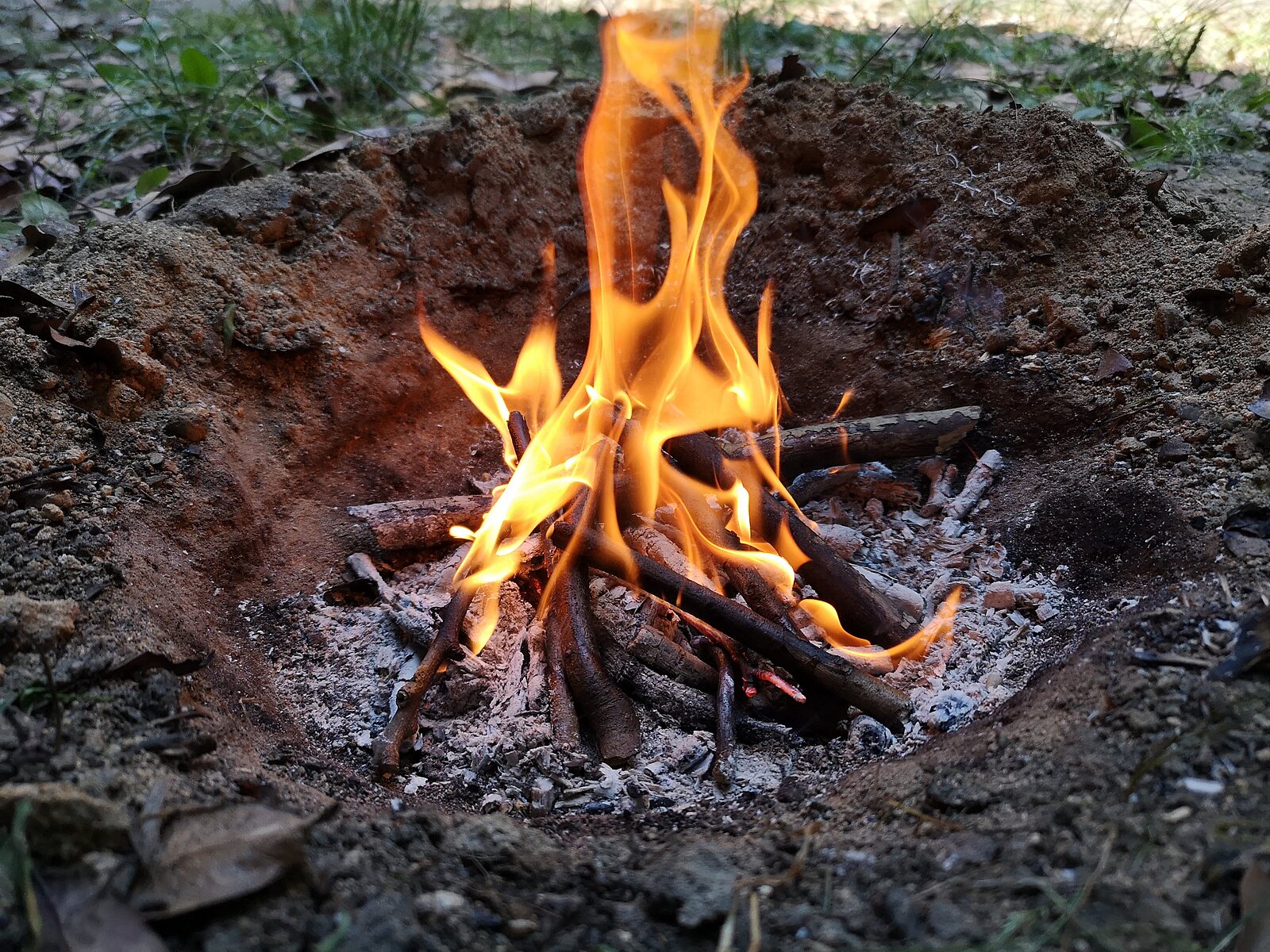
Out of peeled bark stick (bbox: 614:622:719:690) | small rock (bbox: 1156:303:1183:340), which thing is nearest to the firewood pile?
peeled bark stick (bbox: 614:622:719:690)

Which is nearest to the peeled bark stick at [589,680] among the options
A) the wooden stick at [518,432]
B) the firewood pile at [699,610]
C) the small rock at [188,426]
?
the firewood pile at [699,610]

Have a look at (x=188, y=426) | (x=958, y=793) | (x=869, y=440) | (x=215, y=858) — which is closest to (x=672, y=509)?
(x=869, y=440)

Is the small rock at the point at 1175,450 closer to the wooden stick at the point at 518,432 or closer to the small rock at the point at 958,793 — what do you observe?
the small rock at the point at 958,793

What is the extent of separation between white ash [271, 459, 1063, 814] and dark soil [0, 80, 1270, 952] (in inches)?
3.9

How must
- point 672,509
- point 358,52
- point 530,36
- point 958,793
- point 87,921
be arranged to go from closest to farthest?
1. point 87,921
2. point 958,793
3. point 672,509
4. point 358,52
5. point 530,36

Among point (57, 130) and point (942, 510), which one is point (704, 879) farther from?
point (57, 130)

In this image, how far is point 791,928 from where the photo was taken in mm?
1413

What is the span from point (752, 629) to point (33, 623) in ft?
5.14

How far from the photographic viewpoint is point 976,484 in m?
2.99

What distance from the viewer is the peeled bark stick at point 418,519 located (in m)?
2.88

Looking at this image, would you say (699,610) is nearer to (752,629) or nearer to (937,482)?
(752,629)

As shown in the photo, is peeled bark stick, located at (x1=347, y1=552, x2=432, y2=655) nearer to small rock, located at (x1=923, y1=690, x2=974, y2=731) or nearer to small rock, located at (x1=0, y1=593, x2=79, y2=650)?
small rock, located at (x1=0, y1=593, x2=79, y2=650)

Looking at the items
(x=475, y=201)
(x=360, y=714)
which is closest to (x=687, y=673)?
(x=360, y=714)

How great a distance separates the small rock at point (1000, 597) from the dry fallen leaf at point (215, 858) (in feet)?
6.08
